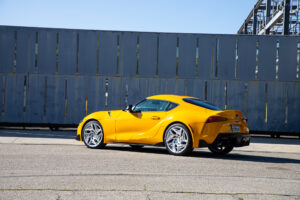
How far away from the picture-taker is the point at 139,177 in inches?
234

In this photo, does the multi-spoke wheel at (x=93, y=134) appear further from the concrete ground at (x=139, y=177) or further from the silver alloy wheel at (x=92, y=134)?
the concrete ground at (x=139, y=177)

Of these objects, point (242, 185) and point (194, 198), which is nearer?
point (194, 198)

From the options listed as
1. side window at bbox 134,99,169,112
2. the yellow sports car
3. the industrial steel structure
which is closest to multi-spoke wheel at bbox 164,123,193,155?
the yellow sports car

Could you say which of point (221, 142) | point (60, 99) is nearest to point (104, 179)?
point (221, 142)

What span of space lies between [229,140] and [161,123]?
4.84ft

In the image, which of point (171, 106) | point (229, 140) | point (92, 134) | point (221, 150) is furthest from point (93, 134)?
point (229, 140)

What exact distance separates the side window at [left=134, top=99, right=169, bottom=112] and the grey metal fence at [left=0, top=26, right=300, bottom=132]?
8452 millimetres

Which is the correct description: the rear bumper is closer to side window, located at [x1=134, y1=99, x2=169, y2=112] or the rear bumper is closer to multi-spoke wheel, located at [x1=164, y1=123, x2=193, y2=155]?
multi-spoke wheel, located at [x1=164, y1=123, x2=193, y2=155]

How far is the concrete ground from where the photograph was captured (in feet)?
15.9

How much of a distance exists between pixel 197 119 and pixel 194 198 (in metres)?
4.01

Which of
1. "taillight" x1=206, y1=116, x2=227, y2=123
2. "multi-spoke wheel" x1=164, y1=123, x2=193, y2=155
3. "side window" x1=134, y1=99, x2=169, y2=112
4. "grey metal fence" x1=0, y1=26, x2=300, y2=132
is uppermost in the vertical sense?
"grey metal fence" x1=0, y1=26, x2=300, y2=132

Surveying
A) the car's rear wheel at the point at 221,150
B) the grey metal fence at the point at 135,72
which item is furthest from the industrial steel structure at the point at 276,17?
the car's rear wheel at the point at 221,150

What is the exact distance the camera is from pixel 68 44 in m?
18.3

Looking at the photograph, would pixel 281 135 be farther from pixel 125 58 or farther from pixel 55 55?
pixel 55 55
